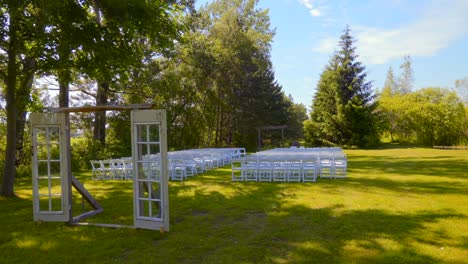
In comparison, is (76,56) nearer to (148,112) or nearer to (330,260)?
(148,112)

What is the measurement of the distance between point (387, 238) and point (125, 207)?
226 inches

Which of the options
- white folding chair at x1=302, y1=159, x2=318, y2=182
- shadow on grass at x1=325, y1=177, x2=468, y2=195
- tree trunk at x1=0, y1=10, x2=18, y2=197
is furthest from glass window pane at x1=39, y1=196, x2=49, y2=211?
shadow on grass at x1=325, y1=177, x2=468, y2=195

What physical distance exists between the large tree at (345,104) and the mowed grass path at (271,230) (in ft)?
71.9

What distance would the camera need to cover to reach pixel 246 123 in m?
33.8

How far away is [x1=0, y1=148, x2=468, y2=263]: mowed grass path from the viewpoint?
15.9 ft

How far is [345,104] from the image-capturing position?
3161 centimetres

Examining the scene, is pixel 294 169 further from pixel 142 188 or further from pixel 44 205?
pixel 44 205

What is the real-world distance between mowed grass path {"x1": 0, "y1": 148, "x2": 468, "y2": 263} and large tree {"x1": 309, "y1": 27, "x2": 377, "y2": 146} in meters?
21.9

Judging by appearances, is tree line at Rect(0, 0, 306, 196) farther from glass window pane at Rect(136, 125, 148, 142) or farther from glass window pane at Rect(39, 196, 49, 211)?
glass window pane at Rect(136, 125, 148, 142)

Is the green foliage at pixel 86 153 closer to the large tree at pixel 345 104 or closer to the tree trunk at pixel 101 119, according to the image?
the tree trunk at pixel 101 119

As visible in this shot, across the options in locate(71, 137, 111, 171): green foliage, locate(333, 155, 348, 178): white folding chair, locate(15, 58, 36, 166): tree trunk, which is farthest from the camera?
locate(71, 137, 111, 171): green foliage

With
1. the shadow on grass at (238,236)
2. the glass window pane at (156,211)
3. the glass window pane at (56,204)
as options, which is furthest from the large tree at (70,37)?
the glass window pane at (156,211)

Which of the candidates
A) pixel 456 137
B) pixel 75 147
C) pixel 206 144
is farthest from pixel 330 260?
pixel 456 137

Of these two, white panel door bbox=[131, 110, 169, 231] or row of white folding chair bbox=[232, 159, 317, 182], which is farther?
row of white folding chair bbox=[232, 159, 317, 182]
